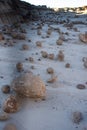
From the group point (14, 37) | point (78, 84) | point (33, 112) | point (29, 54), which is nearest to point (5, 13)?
point (14, 37)

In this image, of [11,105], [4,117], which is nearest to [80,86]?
[11,105]

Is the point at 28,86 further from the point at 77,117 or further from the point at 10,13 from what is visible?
the point at 10,13

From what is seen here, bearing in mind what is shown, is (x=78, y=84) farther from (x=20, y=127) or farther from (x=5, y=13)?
(x=5, y=13)

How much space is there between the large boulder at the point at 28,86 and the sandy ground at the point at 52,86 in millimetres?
80

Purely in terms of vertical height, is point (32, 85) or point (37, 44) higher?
point (32, 85)

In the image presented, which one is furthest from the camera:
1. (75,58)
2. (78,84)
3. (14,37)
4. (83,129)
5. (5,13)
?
(5,13)

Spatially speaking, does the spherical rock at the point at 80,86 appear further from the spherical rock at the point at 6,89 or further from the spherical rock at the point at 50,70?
the spherical rock at the point at 6,89

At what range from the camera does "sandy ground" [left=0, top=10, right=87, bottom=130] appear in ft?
10.6

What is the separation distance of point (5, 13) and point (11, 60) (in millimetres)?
4490

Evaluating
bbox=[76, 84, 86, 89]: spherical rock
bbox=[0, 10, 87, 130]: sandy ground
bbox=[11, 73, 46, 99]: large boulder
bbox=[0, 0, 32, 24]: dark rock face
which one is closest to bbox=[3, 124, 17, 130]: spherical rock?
bbox=[0, 10, 87, 130]: sandy ground

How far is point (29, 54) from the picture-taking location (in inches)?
215

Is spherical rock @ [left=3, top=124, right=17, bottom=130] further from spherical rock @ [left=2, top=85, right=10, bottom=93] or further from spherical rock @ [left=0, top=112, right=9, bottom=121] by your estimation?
spherical rock @ [left=2, top=85, right=10, bottom=93]

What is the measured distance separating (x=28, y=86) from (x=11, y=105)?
0.76 ft

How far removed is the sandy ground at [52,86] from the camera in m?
3.22
